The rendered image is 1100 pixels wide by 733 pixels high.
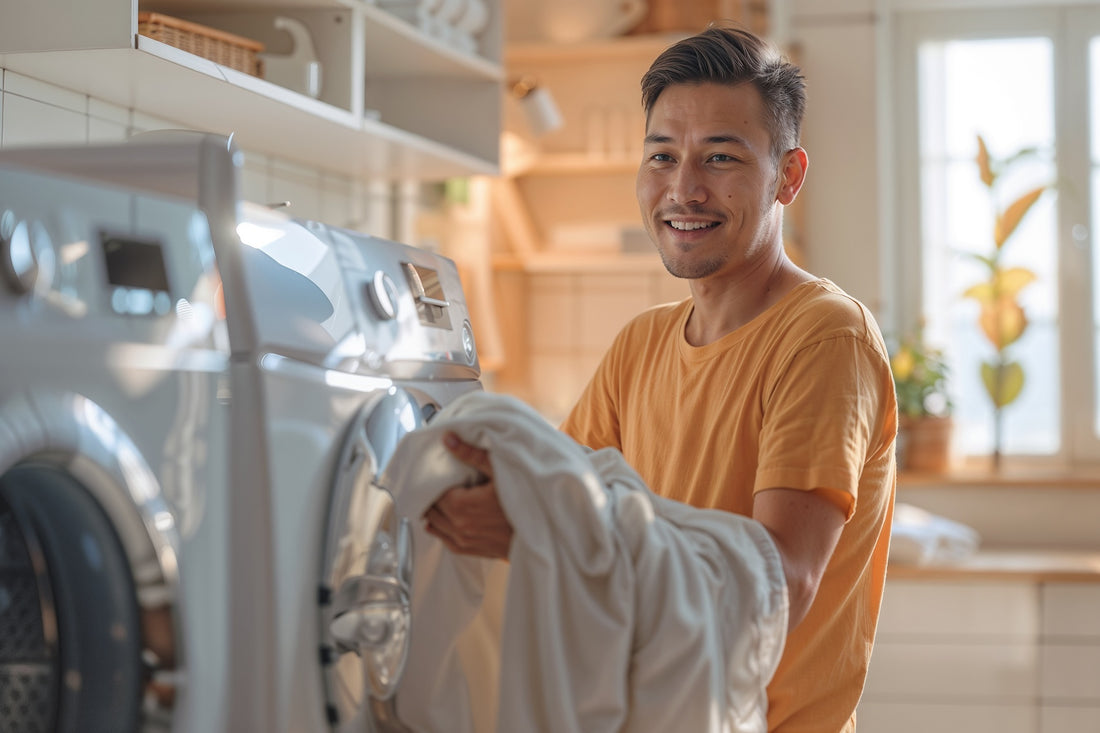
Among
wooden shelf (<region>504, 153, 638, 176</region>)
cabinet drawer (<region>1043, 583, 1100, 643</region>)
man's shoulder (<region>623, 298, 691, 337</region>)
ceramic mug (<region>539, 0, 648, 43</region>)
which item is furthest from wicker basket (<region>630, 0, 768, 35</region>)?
man's shoulder (<region>623, 298, 691, 337</region>)

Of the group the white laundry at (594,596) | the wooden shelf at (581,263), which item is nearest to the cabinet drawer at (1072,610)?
the wooden shelf at (581,263)

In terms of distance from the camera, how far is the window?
11.3 feet

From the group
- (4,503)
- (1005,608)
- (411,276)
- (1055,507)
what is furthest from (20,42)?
(1055,507)

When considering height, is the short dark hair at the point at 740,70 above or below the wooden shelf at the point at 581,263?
below

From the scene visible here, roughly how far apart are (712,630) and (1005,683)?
7.23 feet

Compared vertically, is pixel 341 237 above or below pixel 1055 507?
above

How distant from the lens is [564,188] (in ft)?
12.0

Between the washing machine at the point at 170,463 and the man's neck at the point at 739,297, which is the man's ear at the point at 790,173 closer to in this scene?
the man's neck at the point at 739,297

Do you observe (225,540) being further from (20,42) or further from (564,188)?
(564,188)

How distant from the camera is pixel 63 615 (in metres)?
0.86

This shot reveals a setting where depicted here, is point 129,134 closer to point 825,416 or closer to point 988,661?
point 825,416

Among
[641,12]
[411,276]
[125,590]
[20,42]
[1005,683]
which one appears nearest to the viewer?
[125,590]

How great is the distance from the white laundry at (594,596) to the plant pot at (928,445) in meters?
2.46

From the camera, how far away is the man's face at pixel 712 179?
49.1 inches
